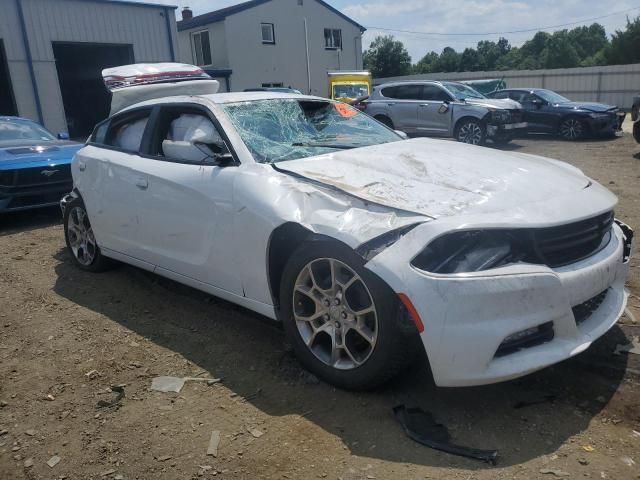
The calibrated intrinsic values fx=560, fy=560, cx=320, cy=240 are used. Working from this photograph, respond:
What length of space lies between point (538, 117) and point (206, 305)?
14004mm

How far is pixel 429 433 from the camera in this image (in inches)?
105

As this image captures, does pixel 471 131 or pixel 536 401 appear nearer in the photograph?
pixel 536 401

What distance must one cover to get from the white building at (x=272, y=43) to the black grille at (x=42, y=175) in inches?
758

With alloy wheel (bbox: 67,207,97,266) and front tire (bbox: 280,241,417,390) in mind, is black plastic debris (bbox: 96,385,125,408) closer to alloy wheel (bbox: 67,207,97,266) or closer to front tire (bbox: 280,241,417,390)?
front tire (bbox: 280,241,417,390)

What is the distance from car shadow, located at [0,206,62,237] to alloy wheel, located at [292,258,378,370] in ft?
18.4

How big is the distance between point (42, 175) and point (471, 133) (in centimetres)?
991

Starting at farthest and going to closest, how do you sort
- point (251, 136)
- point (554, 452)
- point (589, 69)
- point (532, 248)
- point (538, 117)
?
point (589, 69), point (538, 117), point (251, 136), point (532, 248), point (554, 452)

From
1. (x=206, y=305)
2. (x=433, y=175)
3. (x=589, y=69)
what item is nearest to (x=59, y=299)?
(x=206, y=305)

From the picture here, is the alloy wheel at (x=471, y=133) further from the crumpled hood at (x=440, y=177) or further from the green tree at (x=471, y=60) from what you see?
the green tree at (x=471, y=60)

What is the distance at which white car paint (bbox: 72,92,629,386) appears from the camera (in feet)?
8.34

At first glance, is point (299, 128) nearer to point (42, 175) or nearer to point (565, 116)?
point (42, 175)

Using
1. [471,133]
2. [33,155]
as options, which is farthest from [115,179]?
[471,133]

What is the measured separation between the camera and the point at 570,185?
323cm

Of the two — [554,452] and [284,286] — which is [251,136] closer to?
[284,286]
